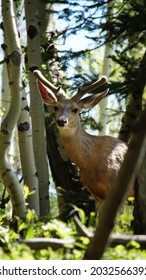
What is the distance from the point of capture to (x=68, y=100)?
930cm

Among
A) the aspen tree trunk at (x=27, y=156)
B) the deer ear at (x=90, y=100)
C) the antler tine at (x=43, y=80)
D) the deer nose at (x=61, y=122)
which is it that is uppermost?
the antler tine at (x=43, y=80)

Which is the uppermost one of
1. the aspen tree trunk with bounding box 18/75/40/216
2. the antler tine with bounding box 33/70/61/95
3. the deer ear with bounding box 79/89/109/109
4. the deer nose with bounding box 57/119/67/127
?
the antler tine with bounding box 33/70/61/95

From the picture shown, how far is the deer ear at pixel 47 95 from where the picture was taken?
9297 mm

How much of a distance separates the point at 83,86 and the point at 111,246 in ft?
20.5

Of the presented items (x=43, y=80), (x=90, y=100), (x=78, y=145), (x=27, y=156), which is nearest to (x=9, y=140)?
(x=27, y=156)

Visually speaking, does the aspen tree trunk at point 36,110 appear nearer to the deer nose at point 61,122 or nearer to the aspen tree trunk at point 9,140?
the deer nose at point 61,122

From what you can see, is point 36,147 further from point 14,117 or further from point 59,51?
point 14,117

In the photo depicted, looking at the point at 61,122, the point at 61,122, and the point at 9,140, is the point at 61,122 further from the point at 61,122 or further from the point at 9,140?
the point at 9,140

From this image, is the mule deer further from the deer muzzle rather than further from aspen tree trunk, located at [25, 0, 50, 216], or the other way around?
aspen tree trunk, located at [25, 0, 50, 216]

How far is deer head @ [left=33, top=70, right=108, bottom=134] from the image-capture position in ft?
29.4

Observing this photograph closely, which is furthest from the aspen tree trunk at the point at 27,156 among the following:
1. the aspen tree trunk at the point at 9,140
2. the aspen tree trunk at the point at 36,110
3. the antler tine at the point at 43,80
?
the aspen tree trunk at the point at 9,140

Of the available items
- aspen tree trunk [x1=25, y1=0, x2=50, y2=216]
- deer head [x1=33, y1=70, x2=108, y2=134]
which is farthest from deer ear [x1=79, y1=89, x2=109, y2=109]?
aspen tree trunk [x1=25, y1=0, x2=50, y2=216]

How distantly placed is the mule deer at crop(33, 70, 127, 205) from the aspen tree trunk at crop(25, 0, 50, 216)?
1.34 feet
